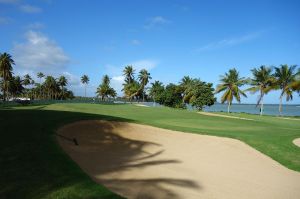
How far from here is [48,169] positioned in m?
8.87

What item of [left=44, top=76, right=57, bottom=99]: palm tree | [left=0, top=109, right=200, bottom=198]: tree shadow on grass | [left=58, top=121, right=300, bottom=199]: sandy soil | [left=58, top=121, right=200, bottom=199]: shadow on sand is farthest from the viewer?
[left=44, top=76, right=57, bottom=99]: palm tree

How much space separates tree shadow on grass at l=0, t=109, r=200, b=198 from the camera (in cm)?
740

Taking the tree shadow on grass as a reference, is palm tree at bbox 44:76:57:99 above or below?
above

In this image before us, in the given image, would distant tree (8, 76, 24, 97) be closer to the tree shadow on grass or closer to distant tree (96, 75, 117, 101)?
distant tree (96, 75, 117, 101)

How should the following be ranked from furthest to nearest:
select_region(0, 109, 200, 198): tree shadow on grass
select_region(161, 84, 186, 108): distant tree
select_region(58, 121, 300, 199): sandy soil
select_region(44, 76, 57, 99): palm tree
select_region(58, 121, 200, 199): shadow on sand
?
select_region(44, 76, 57, 99): palm tree
select_region(161, 84, 186, 108): distant tree
select_region(58, 121, 300, 199): sandy soil
select_region(58, 121, 200, 199): shadow on sand
select_region(0, 109, 200, 198): tree shadow on grass

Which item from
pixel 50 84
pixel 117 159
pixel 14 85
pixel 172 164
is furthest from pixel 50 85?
pixel 172 164

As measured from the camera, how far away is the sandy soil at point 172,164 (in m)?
9.06

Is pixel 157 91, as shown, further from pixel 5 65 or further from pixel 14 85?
pixel 14 85

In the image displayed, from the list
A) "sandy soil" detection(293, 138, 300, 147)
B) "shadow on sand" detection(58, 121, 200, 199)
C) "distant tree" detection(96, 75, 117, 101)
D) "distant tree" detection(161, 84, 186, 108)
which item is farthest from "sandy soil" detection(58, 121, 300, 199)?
"distant tree" detection(96, 75, 117, 101)

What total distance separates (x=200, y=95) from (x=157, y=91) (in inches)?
650

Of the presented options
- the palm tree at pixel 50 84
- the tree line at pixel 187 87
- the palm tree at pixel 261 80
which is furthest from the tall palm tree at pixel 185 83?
the palm tree at pixel 50 84

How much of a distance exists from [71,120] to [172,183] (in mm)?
10404

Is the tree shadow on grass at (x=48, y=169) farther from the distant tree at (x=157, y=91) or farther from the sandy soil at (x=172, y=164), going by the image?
the distant tree at (x=157, y=91)

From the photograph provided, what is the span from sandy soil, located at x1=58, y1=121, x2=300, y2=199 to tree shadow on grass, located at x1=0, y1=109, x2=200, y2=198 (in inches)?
2.8
